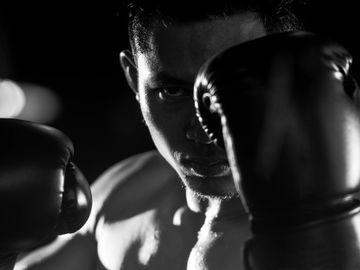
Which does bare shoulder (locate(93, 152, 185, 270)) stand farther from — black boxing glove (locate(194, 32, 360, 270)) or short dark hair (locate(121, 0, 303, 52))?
black boxing glove (locate(194, 32, 360, 270))

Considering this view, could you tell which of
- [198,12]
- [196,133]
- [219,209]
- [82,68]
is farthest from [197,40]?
[82,68]

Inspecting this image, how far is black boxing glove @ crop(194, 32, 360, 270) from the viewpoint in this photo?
905mm

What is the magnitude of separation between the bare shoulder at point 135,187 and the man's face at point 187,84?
0.33 metres

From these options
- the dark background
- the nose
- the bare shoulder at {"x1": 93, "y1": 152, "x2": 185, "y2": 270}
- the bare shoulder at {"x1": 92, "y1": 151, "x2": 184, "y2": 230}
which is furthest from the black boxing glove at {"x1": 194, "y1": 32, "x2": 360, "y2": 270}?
the dark background

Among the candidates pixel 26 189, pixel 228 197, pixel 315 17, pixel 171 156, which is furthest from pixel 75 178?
pixel 315 17

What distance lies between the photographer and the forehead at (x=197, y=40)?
55.4 inches

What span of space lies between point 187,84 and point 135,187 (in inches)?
25.9

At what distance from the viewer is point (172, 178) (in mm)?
1952

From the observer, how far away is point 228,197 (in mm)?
1542

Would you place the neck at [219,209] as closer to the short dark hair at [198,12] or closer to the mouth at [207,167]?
the mouth at [207,167]

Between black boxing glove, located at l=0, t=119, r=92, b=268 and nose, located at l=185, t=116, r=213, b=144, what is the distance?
294mm

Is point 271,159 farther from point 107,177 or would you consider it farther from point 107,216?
point 107,177

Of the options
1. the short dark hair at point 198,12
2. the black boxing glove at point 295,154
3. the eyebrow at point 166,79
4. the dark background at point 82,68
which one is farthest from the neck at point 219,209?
the dark background at point 82,68

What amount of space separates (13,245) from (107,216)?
0.72 meters
